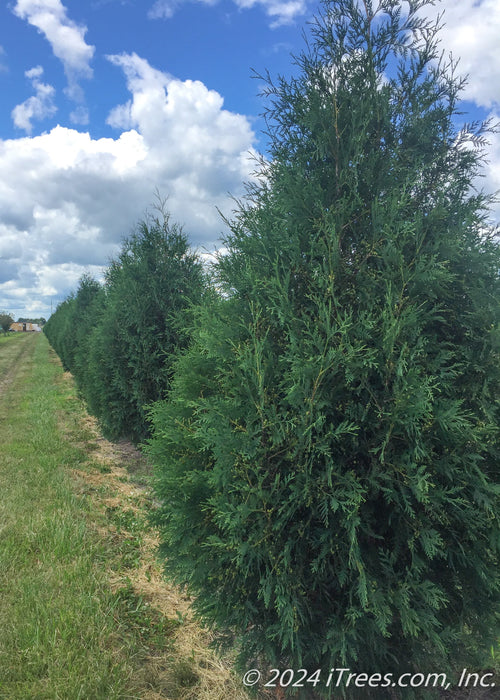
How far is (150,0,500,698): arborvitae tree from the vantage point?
2.64m

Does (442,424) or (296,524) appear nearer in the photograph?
(442,424)

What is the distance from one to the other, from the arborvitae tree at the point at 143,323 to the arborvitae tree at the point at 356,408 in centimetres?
490

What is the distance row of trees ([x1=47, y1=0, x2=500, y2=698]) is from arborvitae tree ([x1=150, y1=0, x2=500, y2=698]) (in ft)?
0.05

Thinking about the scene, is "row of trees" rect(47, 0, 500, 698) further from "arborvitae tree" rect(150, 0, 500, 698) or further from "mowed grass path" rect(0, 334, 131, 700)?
"mowed grass path" rect(0, 334, 131, 700)

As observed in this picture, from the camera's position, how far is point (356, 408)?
2.70 meters

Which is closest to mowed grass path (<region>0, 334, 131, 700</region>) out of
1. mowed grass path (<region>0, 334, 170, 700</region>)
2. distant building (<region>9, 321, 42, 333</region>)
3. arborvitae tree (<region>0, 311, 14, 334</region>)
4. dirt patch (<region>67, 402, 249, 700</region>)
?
mowed grass path (<region>0, 334, 170, 700</region>)

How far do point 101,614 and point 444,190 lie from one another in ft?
15.3

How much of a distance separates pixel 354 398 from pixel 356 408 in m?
0.12

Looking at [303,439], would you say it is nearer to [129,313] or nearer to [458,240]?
[458,240]

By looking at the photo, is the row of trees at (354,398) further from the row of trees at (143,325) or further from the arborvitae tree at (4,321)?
the arborvitae tree at (4,321)

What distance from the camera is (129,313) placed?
8.34 metres

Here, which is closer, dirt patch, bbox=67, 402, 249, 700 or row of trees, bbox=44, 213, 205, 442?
Result: dirt patch, bbox=67, 402, 249, 700

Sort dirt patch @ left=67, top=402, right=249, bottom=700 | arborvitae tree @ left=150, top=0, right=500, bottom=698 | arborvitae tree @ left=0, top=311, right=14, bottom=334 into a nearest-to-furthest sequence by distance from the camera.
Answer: arborvitae tree @ left=150, top=0, right=500, bottom=698
dirt patch @ left=67, top=402, right=249, bottom=700
arborvitae tree @ left=0, top=311, right=14, bottom=334

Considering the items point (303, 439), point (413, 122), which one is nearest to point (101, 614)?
point (303, 439)
